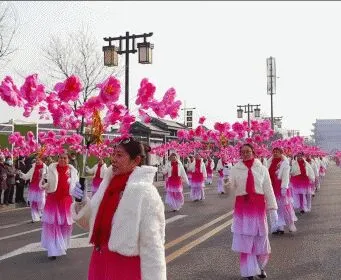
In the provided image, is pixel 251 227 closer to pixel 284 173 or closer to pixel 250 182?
pixel 250 182

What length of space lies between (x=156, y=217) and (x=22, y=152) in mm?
17060

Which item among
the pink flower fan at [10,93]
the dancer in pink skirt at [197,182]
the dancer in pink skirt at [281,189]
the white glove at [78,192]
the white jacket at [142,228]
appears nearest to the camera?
the white jacket at [142,228]

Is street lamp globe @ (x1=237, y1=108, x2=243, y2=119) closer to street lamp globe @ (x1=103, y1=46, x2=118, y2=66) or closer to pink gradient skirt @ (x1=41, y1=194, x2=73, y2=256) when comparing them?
street lamp globe @ (x1=103, y1=46, x2=118, y2=66)

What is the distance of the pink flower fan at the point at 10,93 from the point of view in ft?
16.6

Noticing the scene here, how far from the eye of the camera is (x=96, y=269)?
3338 millimetres

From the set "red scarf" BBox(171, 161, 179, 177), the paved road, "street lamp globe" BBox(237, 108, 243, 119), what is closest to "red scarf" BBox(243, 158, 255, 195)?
the paved road

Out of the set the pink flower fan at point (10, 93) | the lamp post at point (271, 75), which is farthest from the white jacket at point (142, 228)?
the lamp post at point (271, 75)

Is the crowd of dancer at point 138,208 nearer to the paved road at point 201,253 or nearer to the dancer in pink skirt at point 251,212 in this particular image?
the dancer in pink skirt at point 251,212

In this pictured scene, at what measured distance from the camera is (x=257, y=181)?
6.66 meters

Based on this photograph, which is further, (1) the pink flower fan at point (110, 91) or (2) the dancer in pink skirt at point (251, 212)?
(2) the dancer in pink skirt at point (251, 212)

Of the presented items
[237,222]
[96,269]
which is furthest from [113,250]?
[237,222]

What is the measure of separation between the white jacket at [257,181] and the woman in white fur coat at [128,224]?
3504mm

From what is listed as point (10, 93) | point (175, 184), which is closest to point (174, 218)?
point (175, 184)

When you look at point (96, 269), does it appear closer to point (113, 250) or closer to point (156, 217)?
point (113, 250)
